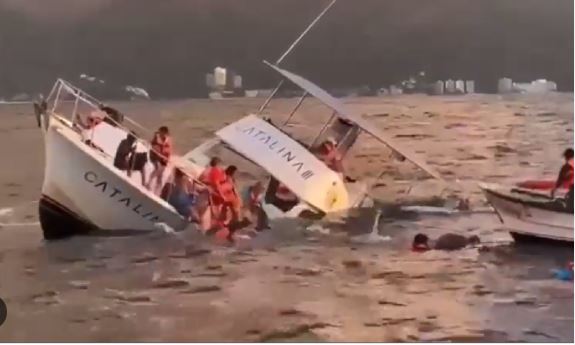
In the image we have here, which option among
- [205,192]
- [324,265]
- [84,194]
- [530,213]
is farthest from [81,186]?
[530,213]

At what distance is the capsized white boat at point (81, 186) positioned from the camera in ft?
6.15

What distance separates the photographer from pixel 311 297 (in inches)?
72.9

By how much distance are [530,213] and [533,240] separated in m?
0.05

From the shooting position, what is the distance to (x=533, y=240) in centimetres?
186

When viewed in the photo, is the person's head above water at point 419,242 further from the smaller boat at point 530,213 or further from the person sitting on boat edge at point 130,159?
the person sitting on boat edge at point 130,159

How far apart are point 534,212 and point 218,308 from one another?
601mm

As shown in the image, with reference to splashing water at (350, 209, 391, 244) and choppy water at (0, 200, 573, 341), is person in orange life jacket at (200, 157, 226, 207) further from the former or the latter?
splashing water at (350, 209, 391, 244)

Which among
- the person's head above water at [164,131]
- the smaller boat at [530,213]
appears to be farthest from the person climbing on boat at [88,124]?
the smaller boat at [530,213]

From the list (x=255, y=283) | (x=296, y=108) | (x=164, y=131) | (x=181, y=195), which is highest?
(x=296, y=108)

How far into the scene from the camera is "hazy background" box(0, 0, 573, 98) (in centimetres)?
189

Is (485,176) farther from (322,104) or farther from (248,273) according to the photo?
(248,273)

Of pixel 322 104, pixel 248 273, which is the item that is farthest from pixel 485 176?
pixel 248 273

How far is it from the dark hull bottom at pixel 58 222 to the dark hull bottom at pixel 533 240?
0.78 meters

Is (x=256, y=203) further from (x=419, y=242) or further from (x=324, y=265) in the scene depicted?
(x=419, y=242)
